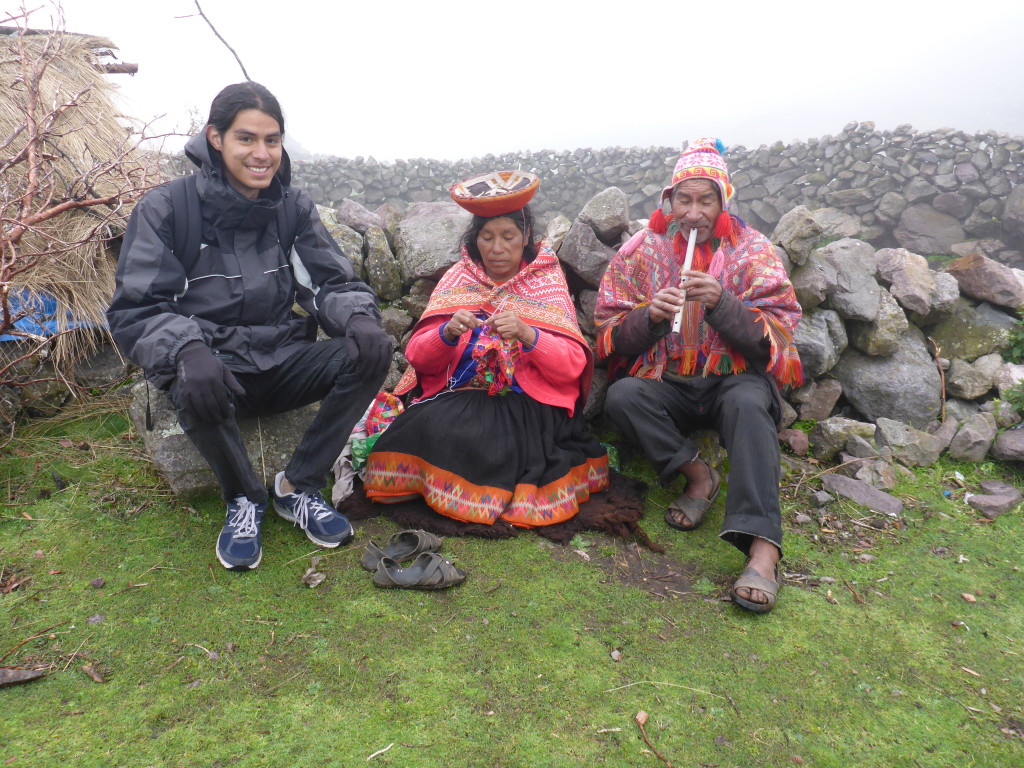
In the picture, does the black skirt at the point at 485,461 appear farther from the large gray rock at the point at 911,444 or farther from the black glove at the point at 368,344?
the large gray rock at the point at 911,444

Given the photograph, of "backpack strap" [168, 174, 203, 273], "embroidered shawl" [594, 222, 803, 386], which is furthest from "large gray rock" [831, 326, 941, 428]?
"backpack strap" [168, 174, 203, 273]

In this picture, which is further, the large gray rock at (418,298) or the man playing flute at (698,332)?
the large gray rock at (418,298)

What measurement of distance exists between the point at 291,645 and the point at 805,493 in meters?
2.47

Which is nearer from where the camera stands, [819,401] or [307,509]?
[307,509]

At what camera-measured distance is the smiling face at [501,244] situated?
305cm

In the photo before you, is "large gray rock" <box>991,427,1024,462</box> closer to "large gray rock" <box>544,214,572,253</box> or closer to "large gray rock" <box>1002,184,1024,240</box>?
"large gray rock" <box>544,214,572,253</box>

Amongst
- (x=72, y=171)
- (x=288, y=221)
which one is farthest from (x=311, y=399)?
(x=72, y=171)

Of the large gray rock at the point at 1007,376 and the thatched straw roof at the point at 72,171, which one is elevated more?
the thatched straw roof at the point at 72,171

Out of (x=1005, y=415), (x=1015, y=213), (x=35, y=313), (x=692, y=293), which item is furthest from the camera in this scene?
(x=1015, y=213)

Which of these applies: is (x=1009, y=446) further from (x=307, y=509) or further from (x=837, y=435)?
(x=307, y=509)

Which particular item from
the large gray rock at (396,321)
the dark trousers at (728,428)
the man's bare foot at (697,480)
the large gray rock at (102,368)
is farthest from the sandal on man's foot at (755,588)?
the large gray rock at (102,368)

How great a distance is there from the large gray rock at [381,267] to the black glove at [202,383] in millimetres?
1690

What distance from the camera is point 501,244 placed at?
120 inches

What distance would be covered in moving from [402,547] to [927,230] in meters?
11.1
